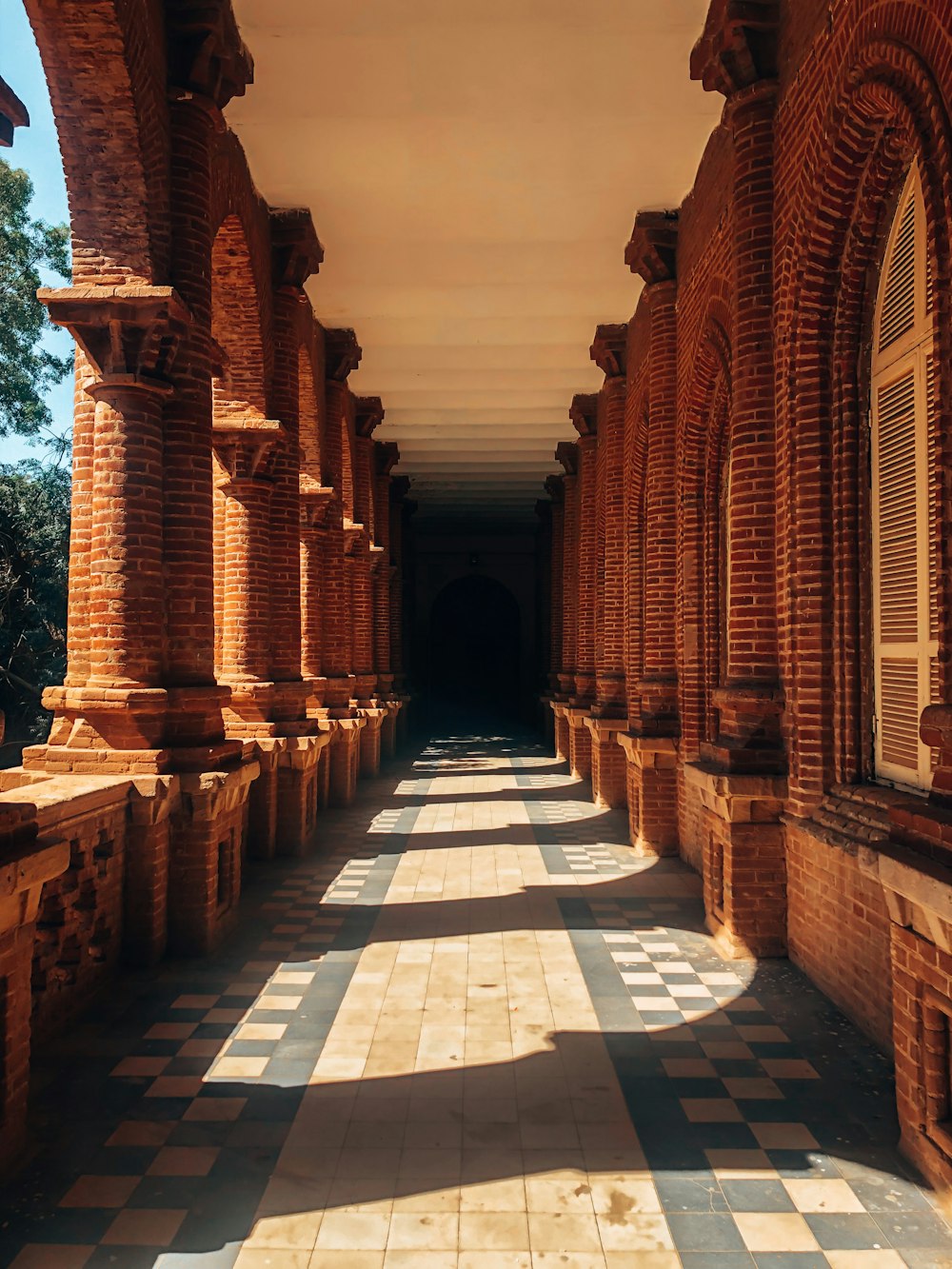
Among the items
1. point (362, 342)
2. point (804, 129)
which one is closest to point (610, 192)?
point (804, 129)

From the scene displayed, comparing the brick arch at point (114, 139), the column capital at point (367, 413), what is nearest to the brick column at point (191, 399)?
the brick arch at point (114, 139)

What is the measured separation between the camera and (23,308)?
71.5ft

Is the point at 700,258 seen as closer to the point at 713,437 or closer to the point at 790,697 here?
the point at 713,437

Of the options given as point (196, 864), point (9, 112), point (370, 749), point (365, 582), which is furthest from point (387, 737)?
point (9, 112)

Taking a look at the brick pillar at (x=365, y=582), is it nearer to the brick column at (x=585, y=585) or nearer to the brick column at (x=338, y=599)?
the brick column at (x=338, y=599)

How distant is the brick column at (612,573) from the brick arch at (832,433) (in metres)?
6.46

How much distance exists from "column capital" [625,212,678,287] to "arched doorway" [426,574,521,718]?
22.4 metres

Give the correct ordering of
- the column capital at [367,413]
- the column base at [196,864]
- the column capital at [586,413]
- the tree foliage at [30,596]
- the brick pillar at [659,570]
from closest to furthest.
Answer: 1. the column base at [196,864]
2. the brick pillar at [659,570]
3. the column capital at [586,413]
4. the column capital at [367,413]
5. the tree foliage at [30,596]

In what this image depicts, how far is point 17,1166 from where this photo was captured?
12.0 ft

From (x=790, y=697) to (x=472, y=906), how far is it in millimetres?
3043

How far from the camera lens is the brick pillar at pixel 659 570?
379 inches

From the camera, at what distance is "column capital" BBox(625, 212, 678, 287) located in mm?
9555

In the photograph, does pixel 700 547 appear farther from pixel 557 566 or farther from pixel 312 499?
pixel 557 566

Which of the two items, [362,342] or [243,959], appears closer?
[243,959]
